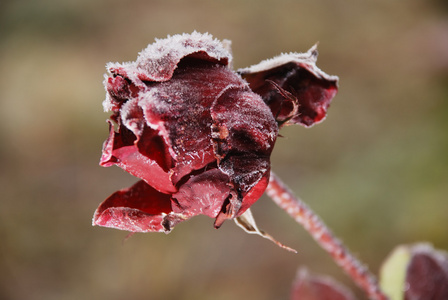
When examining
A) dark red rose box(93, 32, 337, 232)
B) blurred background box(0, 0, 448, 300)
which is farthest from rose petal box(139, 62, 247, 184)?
blurred background box(0, 0, 448, 300)

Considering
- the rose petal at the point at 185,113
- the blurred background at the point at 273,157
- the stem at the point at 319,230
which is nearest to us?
the rose petal at the point at 185,113

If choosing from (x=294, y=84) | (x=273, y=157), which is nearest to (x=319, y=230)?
(x=294, y=84)

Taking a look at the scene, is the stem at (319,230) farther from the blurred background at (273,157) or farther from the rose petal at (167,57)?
the blurred background at (273,157)

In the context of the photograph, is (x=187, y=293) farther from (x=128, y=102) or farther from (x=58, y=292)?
(x=128, y=102)

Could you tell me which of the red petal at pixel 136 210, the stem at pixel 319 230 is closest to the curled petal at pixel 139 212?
the red petal at pixel 136 210

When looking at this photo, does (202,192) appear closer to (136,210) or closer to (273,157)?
(136,210)
